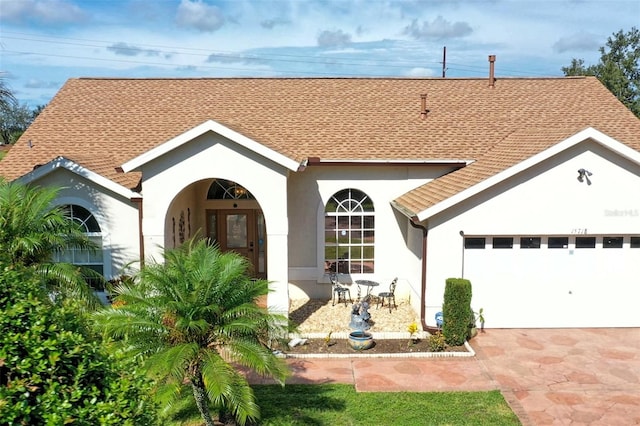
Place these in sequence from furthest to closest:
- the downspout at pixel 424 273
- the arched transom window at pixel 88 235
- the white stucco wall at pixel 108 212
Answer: the arched transom window at pixel 88 235, the white stucco wall at pixel 108 212, the downspout at pixel 424 273

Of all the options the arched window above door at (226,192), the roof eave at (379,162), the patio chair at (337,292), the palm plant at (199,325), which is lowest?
the patio chair at (337,292)

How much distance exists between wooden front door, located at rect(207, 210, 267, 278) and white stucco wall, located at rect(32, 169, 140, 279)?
143 inches

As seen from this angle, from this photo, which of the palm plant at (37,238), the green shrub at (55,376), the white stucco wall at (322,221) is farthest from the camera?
the white stucco wall at (322,221)

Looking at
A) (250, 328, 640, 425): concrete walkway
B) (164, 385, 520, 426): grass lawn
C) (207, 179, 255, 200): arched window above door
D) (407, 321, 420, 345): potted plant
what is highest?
(207, 179, 255, 200): arched window above door

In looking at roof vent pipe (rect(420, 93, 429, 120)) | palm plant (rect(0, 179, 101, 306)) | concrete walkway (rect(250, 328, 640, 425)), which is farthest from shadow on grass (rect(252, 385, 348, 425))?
roof vent pipe (rect(420, 93, 429, 120))

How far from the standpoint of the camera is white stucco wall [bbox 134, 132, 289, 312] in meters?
14.0

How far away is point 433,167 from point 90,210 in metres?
10.4

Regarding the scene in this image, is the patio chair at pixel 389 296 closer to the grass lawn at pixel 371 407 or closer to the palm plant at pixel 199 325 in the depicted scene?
the grass lawn at pixel 371 407

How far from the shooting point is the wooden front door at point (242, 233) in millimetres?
18531

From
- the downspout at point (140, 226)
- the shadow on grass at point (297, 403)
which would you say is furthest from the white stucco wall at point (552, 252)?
the downspout at point (140, 226)

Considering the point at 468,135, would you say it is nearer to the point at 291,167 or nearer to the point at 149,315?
the point at 291,167

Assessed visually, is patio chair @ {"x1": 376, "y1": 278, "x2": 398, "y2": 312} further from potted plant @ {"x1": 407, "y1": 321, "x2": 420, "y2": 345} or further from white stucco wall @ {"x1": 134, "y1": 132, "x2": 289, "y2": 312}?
white stucco wall @ {"x1": 134, "y1": 132, "x2": 289, "y2": 312}

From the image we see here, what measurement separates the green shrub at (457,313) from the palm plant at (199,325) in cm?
587

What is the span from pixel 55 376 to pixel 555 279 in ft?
41.8
